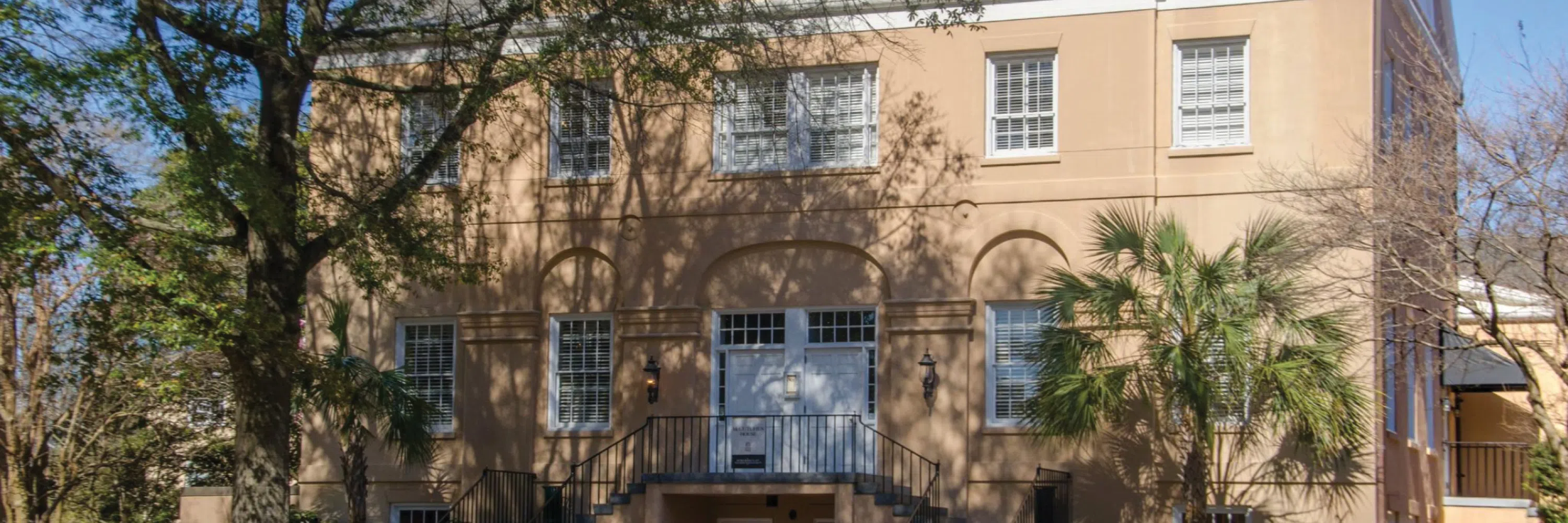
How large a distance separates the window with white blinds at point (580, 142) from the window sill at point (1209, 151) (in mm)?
7431

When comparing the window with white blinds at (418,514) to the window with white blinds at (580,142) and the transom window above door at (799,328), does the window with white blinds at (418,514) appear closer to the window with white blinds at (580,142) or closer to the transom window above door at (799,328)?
the transom window above door at (799,328)

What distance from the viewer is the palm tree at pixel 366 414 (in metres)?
18.8

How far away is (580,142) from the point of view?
846 inches

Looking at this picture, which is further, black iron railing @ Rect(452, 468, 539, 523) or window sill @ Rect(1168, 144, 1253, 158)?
black iron railing @ Rect(452, 468, 539, 523)

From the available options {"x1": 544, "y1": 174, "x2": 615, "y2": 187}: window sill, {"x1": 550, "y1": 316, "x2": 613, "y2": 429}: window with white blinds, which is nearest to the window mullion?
{"x1": 544, "y1": 174, "x2": 615, "y2": 187}: window sill

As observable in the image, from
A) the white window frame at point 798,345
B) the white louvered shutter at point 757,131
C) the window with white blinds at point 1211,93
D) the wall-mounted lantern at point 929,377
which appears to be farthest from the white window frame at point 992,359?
the white louvered shutter at point 757,131

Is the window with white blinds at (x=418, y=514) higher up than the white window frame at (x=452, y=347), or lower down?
lower down

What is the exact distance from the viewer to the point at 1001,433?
62.9 feet

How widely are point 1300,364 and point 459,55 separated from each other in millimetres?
10263

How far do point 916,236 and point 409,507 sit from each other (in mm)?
7818

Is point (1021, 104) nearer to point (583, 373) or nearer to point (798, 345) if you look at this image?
point (798, 345)

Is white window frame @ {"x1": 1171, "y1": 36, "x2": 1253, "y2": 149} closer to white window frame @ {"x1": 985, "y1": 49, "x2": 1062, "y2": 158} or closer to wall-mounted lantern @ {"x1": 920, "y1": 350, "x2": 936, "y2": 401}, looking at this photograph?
white window frame @ {"x1": 985, "y1": 49, "x2": 1062, "y2": 158}

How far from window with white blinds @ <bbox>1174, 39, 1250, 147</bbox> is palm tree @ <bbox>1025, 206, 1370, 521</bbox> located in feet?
4.47

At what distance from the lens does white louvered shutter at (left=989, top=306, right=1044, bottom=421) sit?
63.3 ft
